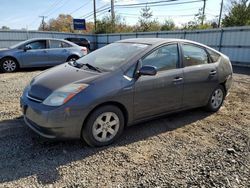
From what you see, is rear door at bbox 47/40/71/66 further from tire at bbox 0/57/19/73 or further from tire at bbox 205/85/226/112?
tire at bbox 205/85/226/112

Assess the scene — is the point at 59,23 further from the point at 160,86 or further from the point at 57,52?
the point at 160,86

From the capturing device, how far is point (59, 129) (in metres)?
3.14

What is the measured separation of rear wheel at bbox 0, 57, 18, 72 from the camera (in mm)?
9500

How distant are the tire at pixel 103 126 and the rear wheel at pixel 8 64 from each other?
7.59 metres

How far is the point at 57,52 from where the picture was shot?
34.5 ft

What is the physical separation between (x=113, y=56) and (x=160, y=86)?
916mm

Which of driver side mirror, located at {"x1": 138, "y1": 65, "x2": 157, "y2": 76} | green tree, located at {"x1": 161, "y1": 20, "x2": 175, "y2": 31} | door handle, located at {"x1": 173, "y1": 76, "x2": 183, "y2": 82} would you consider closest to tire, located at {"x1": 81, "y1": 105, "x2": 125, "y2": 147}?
driver side mirror, located at {"x1": 138, "y1": 65, "x2": 157, "y2": 76}

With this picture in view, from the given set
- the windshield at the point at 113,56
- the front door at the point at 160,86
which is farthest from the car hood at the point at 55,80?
the front door at the point at 160,86

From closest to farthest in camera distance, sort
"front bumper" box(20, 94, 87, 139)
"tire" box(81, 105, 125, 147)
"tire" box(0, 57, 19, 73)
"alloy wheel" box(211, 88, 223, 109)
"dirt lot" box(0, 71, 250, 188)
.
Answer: "dirt lot" box(0, 71, 250, 188), "front bumper" box(20, 94, 87, 139), "tire" box(81, 105, 125, 147), "alloy wheel" box(211, 88, 223, 109), "tire" box(0, 57, 19, 73)

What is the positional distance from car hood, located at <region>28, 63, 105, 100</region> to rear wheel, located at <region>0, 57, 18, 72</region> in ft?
22.1

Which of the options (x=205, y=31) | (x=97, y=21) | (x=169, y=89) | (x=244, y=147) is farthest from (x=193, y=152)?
(x=97, y=21)

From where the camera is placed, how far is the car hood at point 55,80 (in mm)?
3312

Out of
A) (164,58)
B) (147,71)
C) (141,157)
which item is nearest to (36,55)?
(164,58)

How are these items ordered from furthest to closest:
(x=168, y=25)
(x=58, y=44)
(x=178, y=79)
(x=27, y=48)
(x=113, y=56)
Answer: (x=168, y=25), (x=58, y=44), (x=27, y=48), (x=178, y=79), (x=113, y=56)
